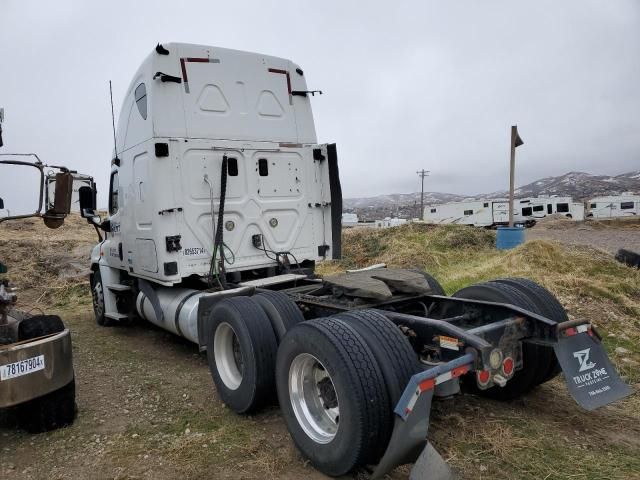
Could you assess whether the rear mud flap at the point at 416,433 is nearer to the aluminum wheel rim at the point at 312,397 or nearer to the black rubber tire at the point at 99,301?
the aluminum wheel rim at the point at 312,397

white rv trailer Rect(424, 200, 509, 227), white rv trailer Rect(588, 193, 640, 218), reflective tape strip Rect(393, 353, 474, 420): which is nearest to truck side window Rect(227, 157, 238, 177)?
reflective tape strip Rect(393, 353, 474, 420)

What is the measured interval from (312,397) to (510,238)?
1145cm

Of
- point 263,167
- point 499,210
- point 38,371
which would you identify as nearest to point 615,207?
point 499,210

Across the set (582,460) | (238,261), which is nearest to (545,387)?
(582,460)

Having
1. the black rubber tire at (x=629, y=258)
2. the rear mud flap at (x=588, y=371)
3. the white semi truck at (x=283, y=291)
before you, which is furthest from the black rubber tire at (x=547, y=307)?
the black rubber tire at (x=629, y=258)

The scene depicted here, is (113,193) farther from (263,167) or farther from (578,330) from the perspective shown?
(578,330)

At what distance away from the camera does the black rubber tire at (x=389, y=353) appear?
2955 millimetres

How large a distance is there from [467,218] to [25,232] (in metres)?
29.5

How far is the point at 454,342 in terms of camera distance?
10.6ft

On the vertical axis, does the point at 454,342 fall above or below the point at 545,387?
above

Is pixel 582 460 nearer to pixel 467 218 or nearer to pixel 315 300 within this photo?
pixel 315 300

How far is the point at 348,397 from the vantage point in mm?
2924

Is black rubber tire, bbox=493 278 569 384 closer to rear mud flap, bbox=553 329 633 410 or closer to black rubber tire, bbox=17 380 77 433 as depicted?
rear mud flap, bbox=553 329 633 410

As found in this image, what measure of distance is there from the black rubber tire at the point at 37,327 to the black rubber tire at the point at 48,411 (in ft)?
1.62
